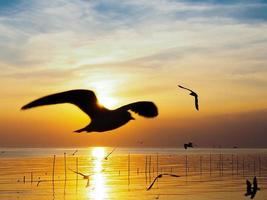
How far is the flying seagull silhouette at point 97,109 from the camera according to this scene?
28.7 ft

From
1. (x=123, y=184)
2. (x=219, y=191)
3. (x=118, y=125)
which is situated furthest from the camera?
(x=123, y=184)

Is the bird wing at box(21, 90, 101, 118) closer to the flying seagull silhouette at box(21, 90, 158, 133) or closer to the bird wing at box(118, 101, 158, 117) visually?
the flying seagull silhouette at box(21, 90, 158, 133)

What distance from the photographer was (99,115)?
10.0 meters

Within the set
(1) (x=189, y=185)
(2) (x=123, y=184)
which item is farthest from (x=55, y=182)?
(1) (x=189, y=185)

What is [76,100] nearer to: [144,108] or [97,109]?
[97,109]

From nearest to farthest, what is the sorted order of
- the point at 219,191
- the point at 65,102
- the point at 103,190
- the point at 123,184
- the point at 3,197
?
the point at 65,102
the point at 3,197
the point at 219,191
the point at 103,190
the point at 123,184

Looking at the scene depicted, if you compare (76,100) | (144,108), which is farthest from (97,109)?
(144,108)

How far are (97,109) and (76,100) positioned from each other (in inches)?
30.9

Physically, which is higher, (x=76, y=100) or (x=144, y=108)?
(x=76, y=100)

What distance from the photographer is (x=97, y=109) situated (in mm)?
9961

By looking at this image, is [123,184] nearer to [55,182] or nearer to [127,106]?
[55,182]

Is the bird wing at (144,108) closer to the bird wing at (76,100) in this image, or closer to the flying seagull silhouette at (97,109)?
the flying seagull silhouette at (97,109)

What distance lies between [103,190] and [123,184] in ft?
29.0

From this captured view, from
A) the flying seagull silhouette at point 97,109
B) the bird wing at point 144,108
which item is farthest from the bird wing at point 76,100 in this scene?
the bird wing at point 144,108
